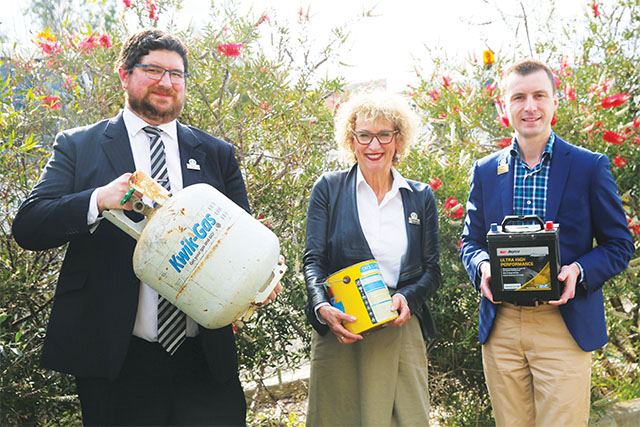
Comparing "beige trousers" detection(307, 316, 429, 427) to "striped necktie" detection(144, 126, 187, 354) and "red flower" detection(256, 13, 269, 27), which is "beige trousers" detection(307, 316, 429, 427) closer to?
"striped necktie" detection(144, 126, 187, 354)

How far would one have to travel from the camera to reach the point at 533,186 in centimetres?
266

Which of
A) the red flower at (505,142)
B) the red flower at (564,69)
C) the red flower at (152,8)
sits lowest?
the red flower at (505,142)

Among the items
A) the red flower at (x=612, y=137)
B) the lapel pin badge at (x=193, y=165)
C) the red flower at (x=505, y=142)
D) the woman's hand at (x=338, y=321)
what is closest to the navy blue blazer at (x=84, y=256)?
the lapel pin badge at (x=193, y=165)

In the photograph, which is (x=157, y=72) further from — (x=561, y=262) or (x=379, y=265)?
(x=561, y=262)

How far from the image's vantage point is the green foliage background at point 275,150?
318cm

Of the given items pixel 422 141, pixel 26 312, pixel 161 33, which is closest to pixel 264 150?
pixel 422 141

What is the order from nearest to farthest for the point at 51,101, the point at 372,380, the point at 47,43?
the point at 372,380, the point at 51,101, the point at 47,43

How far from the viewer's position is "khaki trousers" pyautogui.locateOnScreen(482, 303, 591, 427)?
250 cm

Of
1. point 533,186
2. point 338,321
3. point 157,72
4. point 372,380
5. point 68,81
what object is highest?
point 68,81

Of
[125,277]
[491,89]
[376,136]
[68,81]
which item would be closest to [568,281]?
[376,136]

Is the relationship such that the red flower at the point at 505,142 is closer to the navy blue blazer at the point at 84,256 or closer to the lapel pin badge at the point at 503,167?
the lapel pin badge at the point at 503,167

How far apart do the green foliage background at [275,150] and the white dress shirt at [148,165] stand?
104 centimetres

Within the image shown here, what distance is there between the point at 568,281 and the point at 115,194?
1.74 metres

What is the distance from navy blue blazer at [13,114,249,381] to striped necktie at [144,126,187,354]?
0.09 metres
